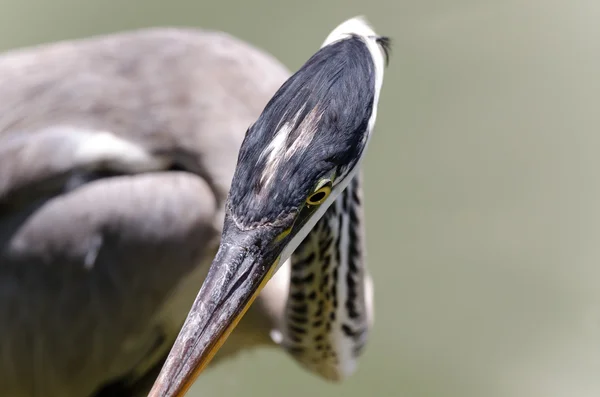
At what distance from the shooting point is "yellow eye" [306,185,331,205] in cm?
177

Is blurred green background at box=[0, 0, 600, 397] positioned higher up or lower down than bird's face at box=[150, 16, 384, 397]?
lower down

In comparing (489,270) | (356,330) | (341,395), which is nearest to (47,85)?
(356,330)

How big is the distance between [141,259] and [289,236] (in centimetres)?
83

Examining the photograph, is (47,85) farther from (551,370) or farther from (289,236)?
(551,370)

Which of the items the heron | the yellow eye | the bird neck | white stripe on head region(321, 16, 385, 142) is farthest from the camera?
the heron

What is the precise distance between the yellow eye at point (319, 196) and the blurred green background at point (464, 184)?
1.65 m

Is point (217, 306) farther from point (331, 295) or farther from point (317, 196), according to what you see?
point (331, 295)

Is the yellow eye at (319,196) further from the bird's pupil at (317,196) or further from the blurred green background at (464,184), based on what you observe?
the blurred green background at (464,184)

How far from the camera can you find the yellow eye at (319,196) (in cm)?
177

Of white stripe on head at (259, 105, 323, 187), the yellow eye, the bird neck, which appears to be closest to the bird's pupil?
the yellow eye

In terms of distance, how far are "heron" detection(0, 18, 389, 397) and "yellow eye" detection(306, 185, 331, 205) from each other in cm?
37

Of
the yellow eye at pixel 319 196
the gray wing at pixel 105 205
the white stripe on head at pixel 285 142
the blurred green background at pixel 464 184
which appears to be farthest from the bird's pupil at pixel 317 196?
the blurred green background at pixel 464 184

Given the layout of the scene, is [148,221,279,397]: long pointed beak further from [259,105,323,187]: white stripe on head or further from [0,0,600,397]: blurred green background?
[0,0,600,397]: blurred green background

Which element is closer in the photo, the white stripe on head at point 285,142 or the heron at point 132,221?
the white stripe on head at point 285,142
